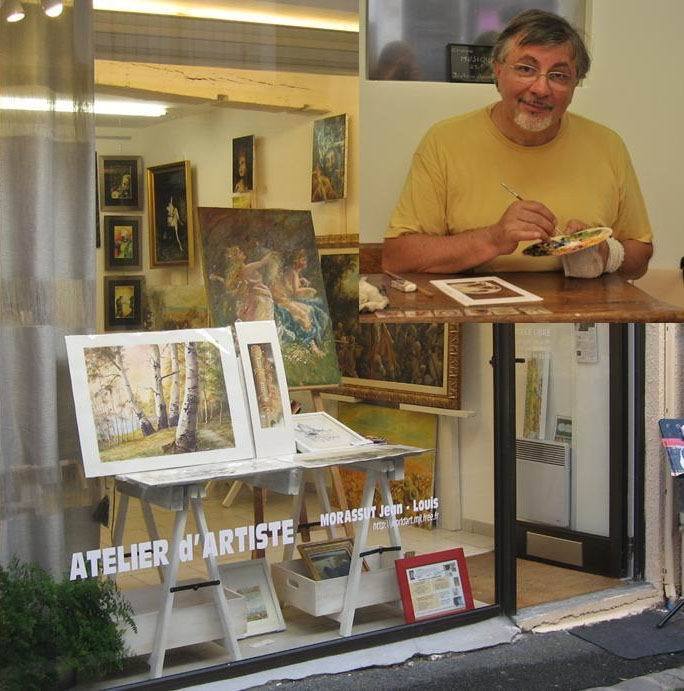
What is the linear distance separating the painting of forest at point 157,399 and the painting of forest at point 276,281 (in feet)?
0.79

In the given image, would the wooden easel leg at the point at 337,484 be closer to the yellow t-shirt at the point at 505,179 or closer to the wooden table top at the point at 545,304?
the wooden table top at the point at 545,304

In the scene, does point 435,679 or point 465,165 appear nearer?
point 435,679

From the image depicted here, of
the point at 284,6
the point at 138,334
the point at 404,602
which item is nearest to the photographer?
the point at 138,334

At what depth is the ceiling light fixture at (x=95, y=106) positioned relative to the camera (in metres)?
4.68

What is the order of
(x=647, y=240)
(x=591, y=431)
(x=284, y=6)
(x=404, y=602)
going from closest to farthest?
(x=284, y=6), (x=404, y=602), (x=647, y=240), (x=591, y=431)

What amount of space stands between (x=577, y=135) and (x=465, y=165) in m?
0.63

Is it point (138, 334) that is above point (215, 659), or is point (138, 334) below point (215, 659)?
above

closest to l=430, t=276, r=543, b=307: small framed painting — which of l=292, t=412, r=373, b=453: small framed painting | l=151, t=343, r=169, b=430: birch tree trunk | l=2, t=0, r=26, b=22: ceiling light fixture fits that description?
l=292, t=412, r=373, b=453: small framed painting

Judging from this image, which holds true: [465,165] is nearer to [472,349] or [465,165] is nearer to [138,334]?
[472,349]

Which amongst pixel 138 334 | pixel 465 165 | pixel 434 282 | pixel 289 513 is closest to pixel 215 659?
pixel 289 513

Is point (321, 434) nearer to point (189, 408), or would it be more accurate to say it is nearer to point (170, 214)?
point (189, 408)

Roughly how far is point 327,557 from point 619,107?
2.66m

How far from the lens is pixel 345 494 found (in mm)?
5523

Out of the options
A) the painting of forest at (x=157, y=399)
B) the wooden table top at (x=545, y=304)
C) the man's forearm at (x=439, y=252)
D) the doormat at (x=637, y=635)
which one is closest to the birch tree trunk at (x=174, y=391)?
the painting of forest at (x=157, y=399)
